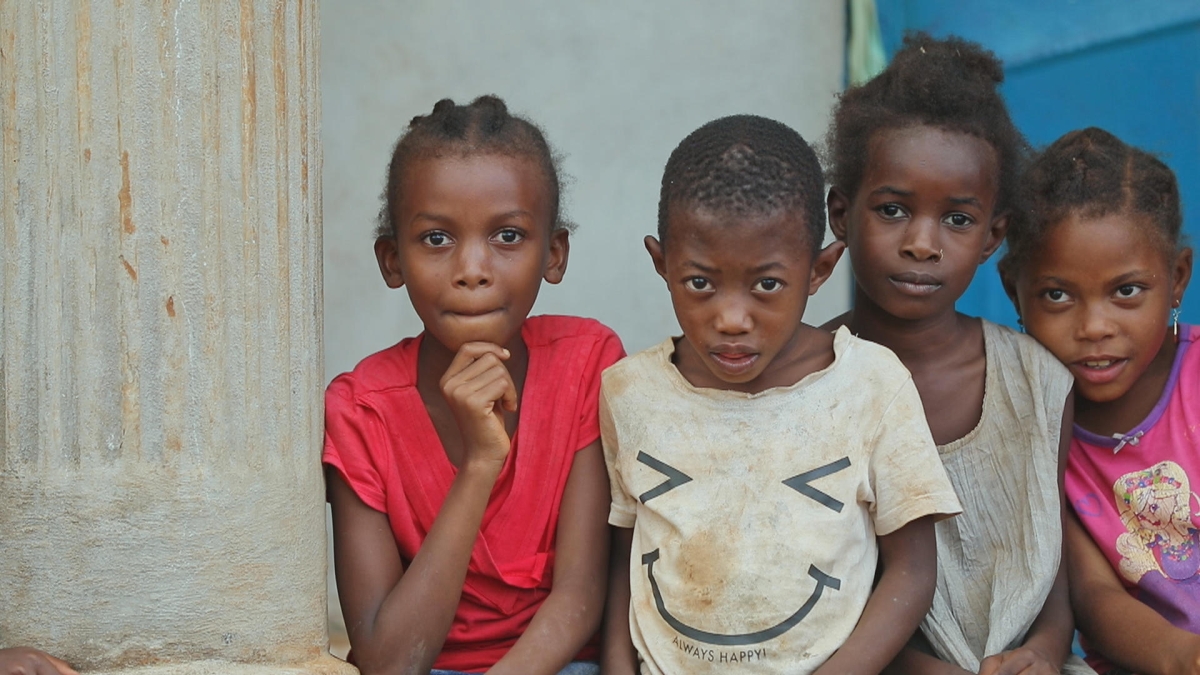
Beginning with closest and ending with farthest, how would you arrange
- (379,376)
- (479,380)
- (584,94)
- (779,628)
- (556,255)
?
(779,628), (479,380), (379,376), (556,255), (584,94)

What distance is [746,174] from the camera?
2.37m

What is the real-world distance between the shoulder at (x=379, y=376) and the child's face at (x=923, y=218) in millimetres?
906

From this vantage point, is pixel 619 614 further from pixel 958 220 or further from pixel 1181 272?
pixel 1181 272

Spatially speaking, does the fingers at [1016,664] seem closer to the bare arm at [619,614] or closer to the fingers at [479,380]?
the bare arm at [619,614]

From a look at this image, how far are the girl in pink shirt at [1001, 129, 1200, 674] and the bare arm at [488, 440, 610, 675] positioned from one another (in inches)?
37.0

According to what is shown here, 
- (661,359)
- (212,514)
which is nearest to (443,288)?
(661,359)

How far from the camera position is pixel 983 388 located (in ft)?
8.88

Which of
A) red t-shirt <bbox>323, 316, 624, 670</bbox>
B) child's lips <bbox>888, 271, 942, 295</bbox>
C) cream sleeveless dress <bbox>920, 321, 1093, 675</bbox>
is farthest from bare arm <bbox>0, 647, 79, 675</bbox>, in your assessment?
child's lips <bbox>888, 271, 942, 295</bbox>

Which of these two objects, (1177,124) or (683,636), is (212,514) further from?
(1177,124)

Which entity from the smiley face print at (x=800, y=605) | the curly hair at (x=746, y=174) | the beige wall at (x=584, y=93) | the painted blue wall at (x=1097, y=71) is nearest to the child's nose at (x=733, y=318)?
the curly hair at (x=746, y=174)

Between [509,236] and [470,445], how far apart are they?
41cm

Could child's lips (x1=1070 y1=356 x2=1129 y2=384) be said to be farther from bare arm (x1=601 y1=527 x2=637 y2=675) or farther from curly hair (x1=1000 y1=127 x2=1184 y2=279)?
bare arm (x1=601 y1=527 x2=637 y2=675)

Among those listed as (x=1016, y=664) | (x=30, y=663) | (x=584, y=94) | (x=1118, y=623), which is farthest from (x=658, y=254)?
(x=584, y=94)

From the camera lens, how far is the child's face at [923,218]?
8.71 feet
